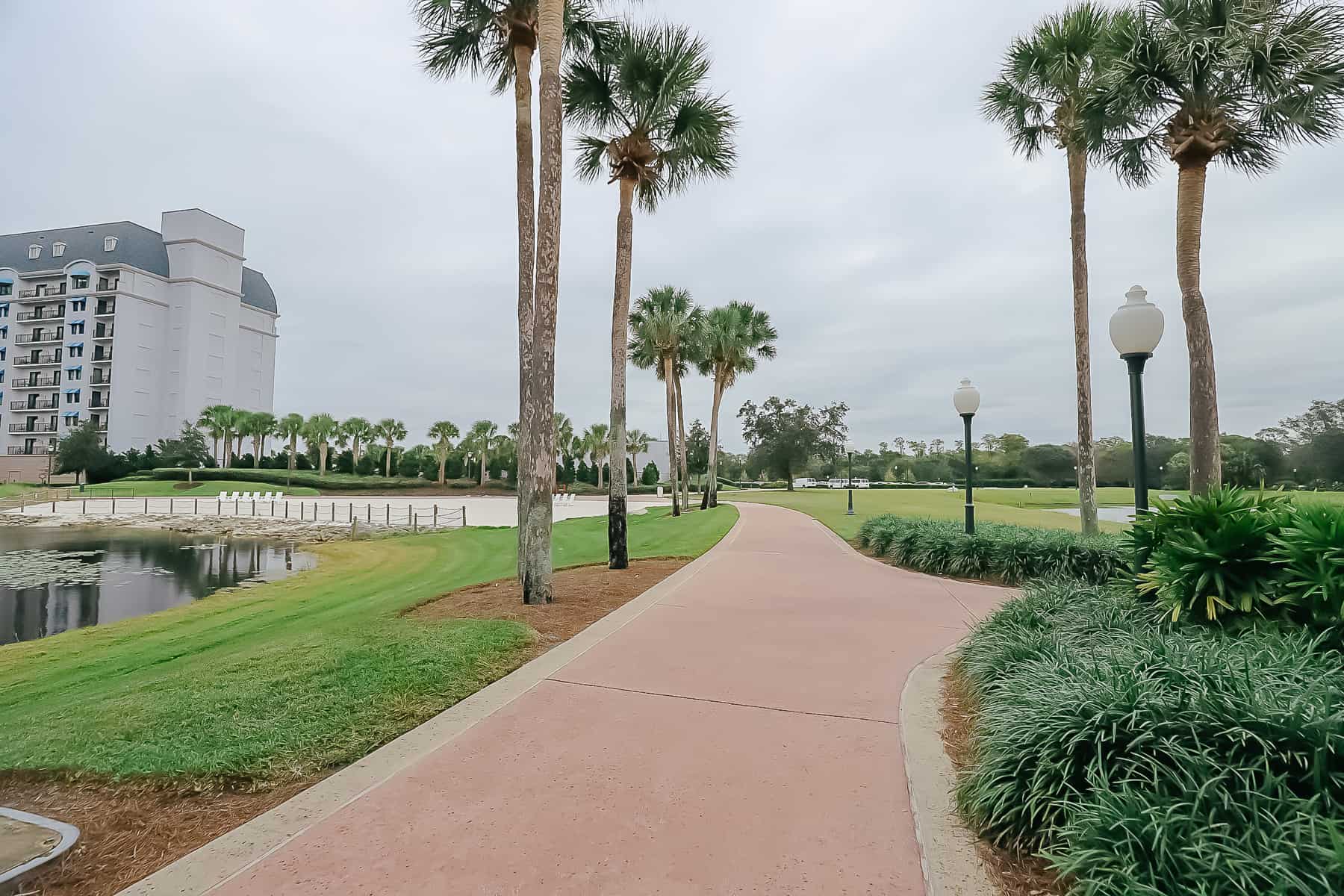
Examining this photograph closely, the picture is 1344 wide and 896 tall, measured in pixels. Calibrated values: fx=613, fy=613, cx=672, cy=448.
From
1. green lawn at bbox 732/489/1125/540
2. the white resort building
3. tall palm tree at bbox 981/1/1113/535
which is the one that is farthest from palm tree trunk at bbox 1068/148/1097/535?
the white resort building

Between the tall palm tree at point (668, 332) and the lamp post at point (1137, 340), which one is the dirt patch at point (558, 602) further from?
the tall palm tree at point (668, 332)

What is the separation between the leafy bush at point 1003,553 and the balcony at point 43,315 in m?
94.4

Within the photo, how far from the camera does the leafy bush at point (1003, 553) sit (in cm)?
907

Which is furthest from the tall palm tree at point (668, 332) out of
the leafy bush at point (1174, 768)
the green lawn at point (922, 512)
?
the leafy bush at point (1174, 768)

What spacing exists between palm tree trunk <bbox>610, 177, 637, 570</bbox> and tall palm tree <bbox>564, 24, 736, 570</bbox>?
0.01m

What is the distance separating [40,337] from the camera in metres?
69.8

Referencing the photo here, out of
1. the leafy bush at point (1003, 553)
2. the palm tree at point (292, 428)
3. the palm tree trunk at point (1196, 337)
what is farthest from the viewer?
the palm tree at point (292, 428)

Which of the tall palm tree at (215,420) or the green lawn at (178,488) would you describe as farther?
the tall palm tree at (215,420)

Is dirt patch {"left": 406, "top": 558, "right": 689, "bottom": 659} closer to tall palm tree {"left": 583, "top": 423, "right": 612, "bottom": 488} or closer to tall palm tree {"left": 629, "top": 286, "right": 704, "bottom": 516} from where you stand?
tall palm tree {"left": 629, "top": 286, "right": 704, "bottom": 516}

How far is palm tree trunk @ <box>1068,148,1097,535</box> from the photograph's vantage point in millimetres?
12595

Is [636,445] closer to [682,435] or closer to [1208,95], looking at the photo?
[682,435]

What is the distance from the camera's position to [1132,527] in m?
5.88

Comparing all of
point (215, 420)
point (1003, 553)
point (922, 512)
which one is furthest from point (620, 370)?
point (215, 420)

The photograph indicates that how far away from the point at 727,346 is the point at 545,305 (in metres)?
24.8
